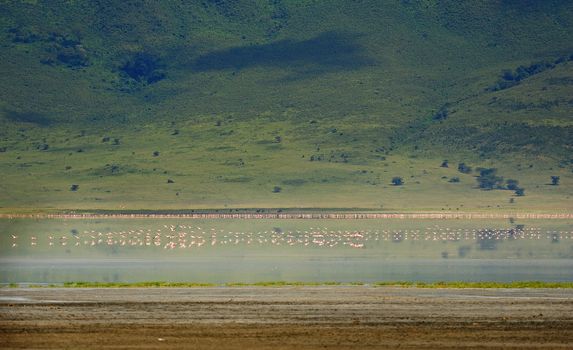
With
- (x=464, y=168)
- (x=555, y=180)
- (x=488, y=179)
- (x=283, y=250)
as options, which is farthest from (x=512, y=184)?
(x=283, y=250)

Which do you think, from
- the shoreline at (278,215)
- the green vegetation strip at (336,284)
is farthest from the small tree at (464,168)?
the green vegetation strip at (336,284)

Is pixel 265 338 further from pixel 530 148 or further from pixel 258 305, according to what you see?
pixel 530 148

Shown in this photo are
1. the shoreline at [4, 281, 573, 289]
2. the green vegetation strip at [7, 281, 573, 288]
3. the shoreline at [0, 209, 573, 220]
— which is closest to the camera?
the shoreline at [4, 281, 573, 289]

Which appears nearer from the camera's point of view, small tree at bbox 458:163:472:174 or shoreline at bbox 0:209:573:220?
shoreline at bbox 0:209:573:220

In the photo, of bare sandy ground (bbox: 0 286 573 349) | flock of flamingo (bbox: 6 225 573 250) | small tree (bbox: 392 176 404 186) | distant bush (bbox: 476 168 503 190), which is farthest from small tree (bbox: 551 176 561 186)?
bare sandy ground (bbox: 0 286 573 349)

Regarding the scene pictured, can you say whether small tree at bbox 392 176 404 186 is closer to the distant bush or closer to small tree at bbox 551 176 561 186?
the distant bush

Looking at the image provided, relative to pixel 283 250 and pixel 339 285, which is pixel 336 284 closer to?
pixel 339 285

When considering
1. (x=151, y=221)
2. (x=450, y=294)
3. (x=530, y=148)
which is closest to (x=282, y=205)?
(x=151, y=221)
